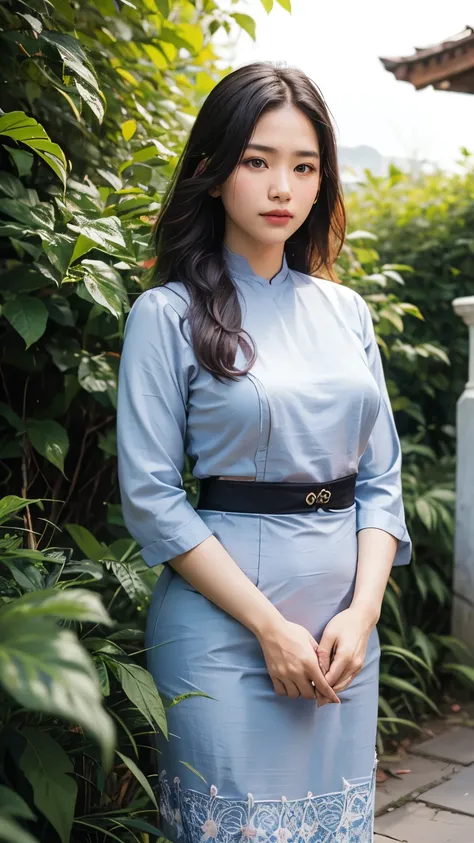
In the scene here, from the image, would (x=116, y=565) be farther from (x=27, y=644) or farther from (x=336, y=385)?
(x=27, y=644)

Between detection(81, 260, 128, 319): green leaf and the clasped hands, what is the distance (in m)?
0.62

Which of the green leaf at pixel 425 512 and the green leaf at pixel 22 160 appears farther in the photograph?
the green leaf at pixel 425 512

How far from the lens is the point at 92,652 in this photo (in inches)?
62.3

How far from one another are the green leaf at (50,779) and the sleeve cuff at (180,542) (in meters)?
0.32

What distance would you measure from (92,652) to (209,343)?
0.54 metres

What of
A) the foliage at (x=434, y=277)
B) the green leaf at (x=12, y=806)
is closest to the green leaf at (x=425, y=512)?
the foliage at (x=434, y=277)

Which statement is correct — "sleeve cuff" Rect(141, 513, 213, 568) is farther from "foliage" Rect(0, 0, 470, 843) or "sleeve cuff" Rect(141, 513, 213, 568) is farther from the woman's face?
the woman's face

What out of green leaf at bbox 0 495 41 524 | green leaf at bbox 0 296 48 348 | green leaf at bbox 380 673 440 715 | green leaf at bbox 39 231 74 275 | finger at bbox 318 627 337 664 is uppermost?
green leaf at bbox 39 231 74 275

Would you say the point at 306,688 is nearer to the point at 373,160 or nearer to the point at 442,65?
the point at 442,65

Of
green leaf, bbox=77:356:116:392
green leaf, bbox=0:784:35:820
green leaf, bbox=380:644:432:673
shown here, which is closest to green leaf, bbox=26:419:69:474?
green leaf, bbox=77:356:116:392

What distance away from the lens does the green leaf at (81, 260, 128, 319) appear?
1.68 metres

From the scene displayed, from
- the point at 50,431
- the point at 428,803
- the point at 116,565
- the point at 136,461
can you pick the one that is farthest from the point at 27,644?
the point at 428,803

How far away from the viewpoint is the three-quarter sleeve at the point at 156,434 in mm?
1552

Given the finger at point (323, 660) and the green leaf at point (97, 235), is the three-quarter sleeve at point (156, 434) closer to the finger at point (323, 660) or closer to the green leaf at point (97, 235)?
the green leaf at point (97, 235)
